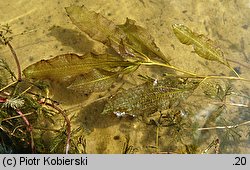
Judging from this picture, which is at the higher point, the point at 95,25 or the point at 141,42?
the point at 95,25

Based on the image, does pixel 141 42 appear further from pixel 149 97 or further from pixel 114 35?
pixel 149 97

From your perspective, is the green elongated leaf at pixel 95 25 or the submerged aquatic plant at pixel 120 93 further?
the green elongated leaf at pixel 95 25

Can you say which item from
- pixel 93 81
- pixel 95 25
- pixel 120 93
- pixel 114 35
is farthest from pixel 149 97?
pixel 95 25

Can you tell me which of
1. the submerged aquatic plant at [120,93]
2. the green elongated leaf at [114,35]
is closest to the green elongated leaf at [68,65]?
the submerged aquatic plant at [120,93]

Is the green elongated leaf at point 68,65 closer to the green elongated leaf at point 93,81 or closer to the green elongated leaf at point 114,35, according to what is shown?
the green elongated leaf at point 93,81

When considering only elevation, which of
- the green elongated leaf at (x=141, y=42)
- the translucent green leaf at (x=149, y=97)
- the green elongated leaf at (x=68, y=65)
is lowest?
the translucent green leaf at (x=149, y=97)

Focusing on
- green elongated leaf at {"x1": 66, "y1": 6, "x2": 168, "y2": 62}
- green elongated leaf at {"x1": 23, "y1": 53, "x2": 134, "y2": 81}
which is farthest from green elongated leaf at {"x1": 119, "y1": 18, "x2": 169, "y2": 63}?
green elongated leaf at {"x1": 23, "y1": 53, "x2": 134, "y2": 81}
